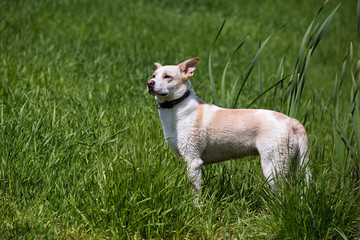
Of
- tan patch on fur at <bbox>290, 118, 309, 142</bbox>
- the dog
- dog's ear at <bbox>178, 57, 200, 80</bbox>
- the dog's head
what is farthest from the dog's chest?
tan patch on fur at <bbox>290, 118, 309, 142</bbox>

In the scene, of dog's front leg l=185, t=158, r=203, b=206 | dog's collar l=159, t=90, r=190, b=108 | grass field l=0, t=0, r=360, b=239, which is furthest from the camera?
dog's collar l=159, t=90, r=190, b=108

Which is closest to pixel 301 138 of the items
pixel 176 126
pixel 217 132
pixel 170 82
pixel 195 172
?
pixel 217 132

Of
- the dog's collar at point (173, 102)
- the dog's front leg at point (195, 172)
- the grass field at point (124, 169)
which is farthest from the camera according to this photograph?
the dog's collar at point (173, 102)

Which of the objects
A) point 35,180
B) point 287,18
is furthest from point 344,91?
point 35,180

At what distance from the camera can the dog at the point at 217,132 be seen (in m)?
3.66

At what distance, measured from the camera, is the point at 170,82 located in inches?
153

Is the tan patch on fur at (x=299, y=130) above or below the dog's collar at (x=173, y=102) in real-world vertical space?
below

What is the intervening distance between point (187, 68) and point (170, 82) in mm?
244

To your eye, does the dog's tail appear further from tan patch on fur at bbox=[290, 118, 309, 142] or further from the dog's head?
the dog's head

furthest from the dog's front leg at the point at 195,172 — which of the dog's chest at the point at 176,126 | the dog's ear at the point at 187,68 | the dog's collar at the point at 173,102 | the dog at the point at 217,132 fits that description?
the dog's ear at the point at 187,68

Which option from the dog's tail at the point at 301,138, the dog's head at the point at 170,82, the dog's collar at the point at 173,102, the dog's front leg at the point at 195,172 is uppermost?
the dog's head at the point at 170,82

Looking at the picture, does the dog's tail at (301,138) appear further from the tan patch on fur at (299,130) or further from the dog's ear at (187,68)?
the dog's ear at (187,68)

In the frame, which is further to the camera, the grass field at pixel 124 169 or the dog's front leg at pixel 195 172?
the dog's front leg at pixel 195 172

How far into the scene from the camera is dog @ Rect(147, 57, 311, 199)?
12.0 feet
